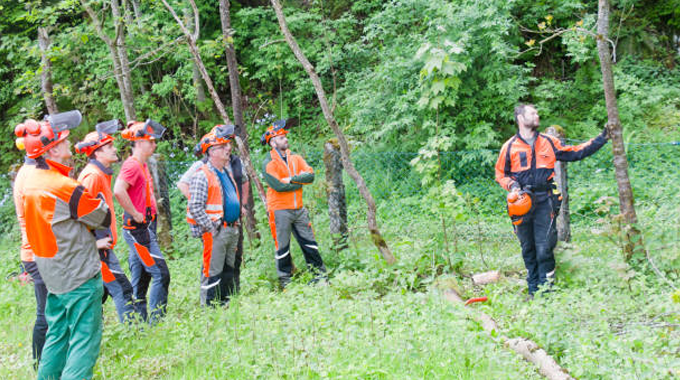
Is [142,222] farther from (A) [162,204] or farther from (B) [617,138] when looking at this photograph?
(B) [617,138]

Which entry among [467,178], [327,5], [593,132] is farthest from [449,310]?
[327,5]

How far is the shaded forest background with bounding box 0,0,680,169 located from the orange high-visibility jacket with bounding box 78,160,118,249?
8.80 feet

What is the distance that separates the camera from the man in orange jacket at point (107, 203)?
15.6 ft

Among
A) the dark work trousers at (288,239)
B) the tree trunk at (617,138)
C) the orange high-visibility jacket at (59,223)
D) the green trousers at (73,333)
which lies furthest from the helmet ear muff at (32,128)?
the tree trunk at (617,138)

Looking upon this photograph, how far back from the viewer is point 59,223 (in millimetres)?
3662

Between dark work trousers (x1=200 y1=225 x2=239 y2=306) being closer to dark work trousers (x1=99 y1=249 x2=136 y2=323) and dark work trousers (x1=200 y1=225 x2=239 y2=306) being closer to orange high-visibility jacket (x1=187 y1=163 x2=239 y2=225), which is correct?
orange high-visibility jacket (x1=187 y1=163 x2=239 y2=225)

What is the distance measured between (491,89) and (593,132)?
85.7 inches

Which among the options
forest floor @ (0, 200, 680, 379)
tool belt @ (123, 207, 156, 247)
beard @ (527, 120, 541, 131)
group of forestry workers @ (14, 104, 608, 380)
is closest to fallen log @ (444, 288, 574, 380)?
forest floor @ (0, 200, 680, 379)

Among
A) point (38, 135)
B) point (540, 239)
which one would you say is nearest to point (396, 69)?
point (540, 239)

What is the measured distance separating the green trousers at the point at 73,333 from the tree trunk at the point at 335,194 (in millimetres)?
3605

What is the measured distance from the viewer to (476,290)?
5711 millimetres

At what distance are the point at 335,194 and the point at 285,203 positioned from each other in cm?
94

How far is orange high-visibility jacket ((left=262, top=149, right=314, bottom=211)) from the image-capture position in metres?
6.26

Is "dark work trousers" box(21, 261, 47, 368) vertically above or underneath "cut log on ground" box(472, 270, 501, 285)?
above
